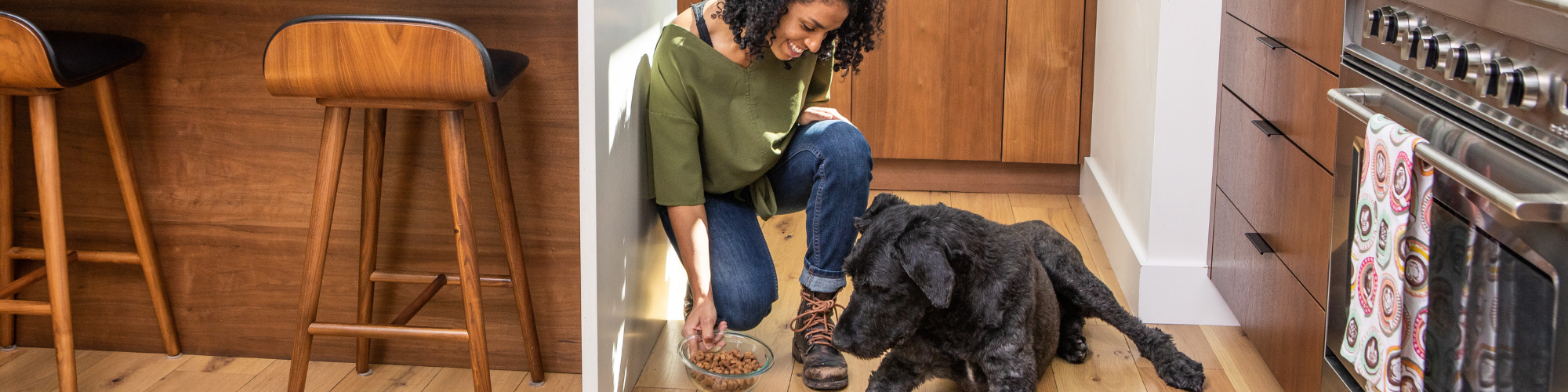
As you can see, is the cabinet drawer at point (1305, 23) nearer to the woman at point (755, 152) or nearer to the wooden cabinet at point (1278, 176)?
the wooden cabinet at point (1278, 176)

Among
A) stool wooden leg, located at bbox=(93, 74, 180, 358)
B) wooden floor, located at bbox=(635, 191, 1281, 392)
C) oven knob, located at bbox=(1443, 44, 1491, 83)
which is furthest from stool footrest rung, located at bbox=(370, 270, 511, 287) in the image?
oven knob, located at bbox=(1443, 44, 1491, 83)

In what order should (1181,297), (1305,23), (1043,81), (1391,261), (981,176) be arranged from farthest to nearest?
(981,176), (1043,81), (1181,297), (1305,23), (1391,261)

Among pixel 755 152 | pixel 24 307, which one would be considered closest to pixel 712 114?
pixel 755 152

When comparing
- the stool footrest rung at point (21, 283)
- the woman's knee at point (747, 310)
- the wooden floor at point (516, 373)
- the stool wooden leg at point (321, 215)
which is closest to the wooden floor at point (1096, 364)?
the wooden floor at point (516, 373)

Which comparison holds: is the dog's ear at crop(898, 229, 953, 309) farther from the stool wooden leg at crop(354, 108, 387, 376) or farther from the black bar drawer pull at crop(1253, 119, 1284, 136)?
the stool wooden leg at crop(354, 108, 387, 376)

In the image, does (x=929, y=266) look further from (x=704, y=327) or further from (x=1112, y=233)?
(x=1112, y=233)

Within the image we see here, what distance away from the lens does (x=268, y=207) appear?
192cm

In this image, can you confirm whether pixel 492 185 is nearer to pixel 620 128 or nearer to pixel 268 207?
pixel 620 128

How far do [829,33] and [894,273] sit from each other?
46 cm

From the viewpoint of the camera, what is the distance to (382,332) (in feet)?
5.46

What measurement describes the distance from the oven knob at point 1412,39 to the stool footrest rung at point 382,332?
4.41 ft

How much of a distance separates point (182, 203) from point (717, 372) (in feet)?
3.37

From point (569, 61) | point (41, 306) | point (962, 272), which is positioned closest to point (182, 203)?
point (41, 306)

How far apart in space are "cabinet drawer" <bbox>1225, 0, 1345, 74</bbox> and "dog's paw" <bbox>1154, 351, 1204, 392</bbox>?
0.57 m
